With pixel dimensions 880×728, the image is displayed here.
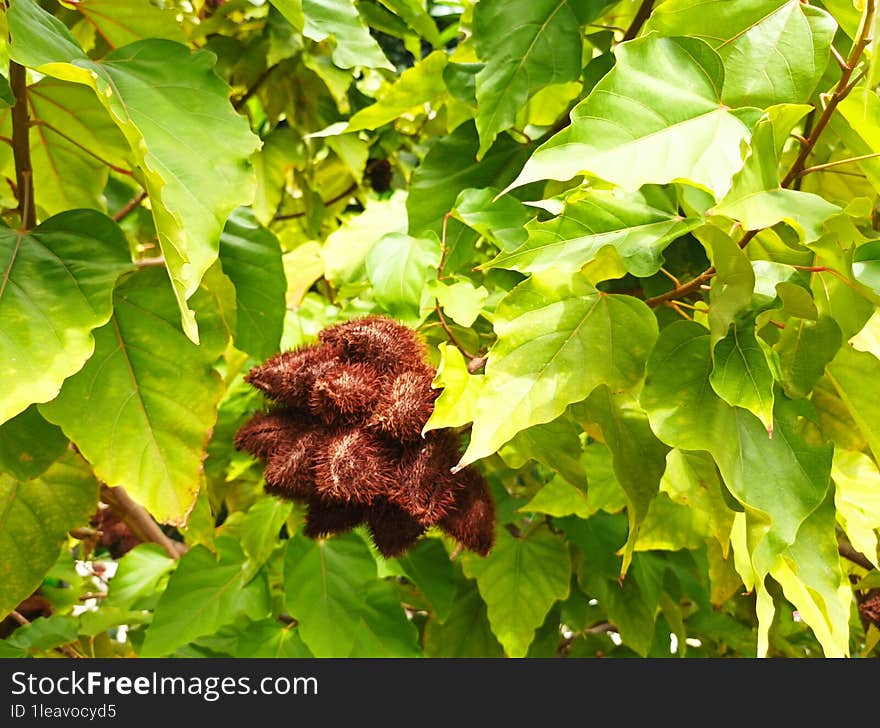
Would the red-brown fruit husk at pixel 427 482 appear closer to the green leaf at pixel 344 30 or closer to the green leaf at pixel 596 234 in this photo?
the green leaf at pixel 596 234

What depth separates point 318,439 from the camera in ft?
3.05

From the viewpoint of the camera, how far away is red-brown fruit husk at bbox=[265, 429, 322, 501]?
91 cm

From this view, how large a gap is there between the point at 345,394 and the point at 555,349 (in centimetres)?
23

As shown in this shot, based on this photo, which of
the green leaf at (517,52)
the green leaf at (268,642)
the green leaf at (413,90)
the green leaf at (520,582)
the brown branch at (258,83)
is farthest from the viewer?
the brown branch at (258,83)

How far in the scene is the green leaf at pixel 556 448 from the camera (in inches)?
36.9

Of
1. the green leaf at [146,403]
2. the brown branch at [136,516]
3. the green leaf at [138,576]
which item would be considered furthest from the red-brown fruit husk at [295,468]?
the green leaf at [138,576]

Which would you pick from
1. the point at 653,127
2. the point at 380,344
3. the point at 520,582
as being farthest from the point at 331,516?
the point at 520,582

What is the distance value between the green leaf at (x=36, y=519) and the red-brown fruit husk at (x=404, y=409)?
53cm

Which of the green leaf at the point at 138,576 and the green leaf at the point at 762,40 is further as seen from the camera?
the green leaf at the point at 138,576

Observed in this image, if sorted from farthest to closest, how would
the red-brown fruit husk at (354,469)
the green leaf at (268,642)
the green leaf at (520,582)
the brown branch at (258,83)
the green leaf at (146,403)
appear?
the brown branch at (258,83) < the green leaf at (268,642) < the green leaf at (520,582) < the green leaf at (146,403) < the red-brown fruit husk at (354,469)
